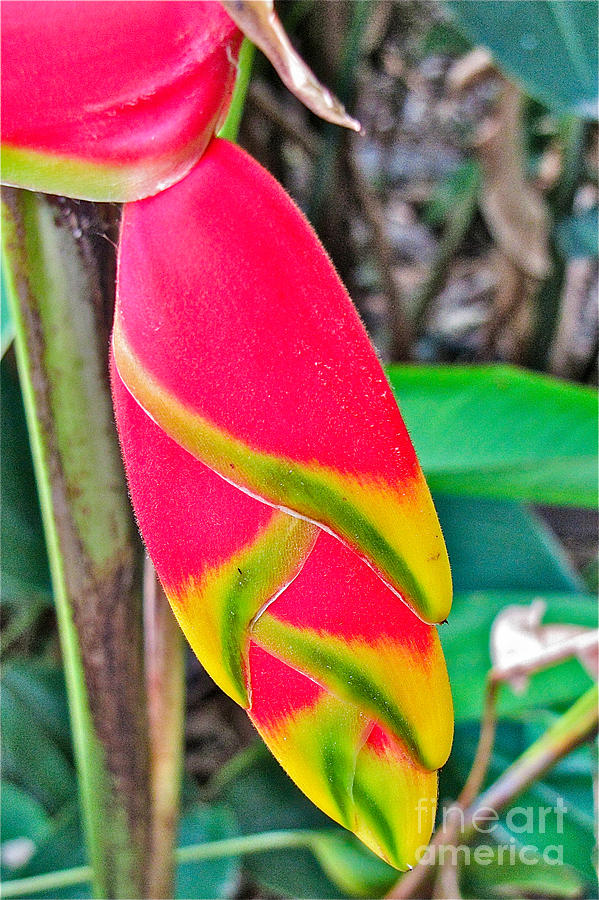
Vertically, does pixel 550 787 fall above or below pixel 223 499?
below

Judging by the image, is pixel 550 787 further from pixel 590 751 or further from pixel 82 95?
pixel 82 95

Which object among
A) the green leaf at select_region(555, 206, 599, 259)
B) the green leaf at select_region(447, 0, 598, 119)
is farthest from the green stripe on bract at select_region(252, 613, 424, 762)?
the green leaf at select_region(555, 206, 599, 259)

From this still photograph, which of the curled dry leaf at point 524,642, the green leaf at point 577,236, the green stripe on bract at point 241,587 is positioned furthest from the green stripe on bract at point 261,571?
the green leaf at point 577,236

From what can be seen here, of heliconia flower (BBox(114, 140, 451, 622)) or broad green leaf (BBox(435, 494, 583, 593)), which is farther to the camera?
broad green leaf (BBox(435, 494, 583, 593))

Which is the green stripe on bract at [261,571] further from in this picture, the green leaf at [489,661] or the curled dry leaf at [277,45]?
the green leaf at [489,661]

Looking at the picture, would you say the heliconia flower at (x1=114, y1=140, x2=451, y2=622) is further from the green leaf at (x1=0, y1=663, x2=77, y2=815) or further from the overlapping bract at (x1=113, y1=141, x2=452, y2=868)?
the green leaf at (x1=0, y1=663, x2=77, y2=815)

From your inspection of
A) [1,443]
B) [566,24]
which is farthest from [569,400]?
[1,443]

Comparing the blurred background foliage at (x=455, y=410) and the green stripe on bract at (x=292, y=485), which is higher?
the green stripe on bract at (x=292, y=485)
